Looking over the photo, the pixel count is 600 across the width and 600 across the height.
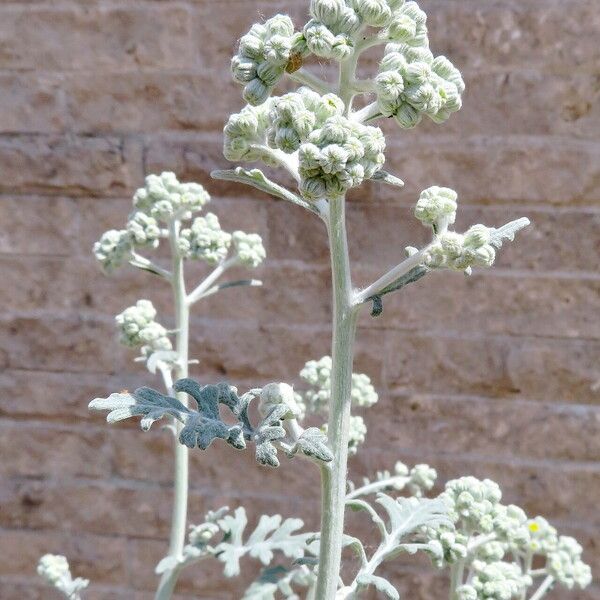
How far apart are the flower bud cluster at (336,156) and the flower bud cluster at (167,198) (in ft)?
1.36

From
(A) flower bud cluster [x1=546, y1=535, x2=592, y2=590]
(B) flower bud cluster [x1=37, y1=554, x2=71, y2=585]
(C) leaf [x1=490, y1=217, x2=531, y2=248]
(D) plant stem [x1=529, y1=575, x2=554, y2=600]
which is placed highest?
(C) leaf [x1=490, y1=217, x2=531, y2=248]

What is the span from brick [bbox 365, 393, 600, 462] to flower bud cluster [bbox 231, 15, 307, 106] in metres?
0.96

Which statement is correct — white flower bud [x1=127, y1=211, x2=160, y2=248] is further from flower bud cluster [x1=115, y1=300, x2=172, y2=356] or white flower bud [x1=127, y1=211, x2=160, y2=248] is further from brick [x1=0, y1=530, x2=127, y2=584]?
brick [x1=0, y1=530, x2=127, y2=584]

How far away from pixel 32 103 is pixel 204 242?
0.73m

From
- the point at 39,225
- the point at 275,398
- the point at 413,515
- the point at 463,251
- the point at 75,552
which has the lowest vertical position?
the point at 75,552

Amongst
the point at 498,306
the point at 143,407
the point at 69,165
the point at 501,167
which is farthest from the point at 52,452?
the point at 143,407

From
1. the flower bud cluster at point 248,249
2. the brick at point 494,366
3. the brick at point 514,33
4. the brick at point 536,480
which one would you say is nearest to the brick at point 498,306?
the brick at point 494,366

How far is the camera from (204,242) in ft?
2.96

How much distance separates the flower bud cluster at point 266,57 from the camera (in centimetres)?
55

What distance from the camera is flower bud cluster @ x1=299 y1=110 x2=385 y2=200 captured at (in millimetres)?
498

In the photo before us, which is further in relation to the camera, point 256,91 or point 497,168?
point 497,168

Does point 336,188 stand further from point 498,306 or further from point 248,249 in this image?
point 498,306

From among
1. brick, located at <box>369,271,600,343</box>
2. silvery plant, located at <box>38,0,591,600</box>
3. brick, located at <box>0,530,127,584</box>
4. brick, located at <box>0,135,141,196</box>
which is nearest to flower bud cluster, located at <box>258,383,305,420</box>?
silvery plant, located at <box>38,0,591,600</box>

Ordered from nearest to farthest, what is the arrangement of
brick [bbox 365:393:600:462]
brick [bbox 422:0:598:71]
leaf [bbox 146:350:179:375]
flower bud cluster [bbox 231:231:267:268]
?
1. leaf [bbox 146:350:179:375]
2. flower bud cluster [bbox 231:231:267:268]
3. brick [bbox 422:0:598:71]
4. brick [bbox 365:393:600:462]
